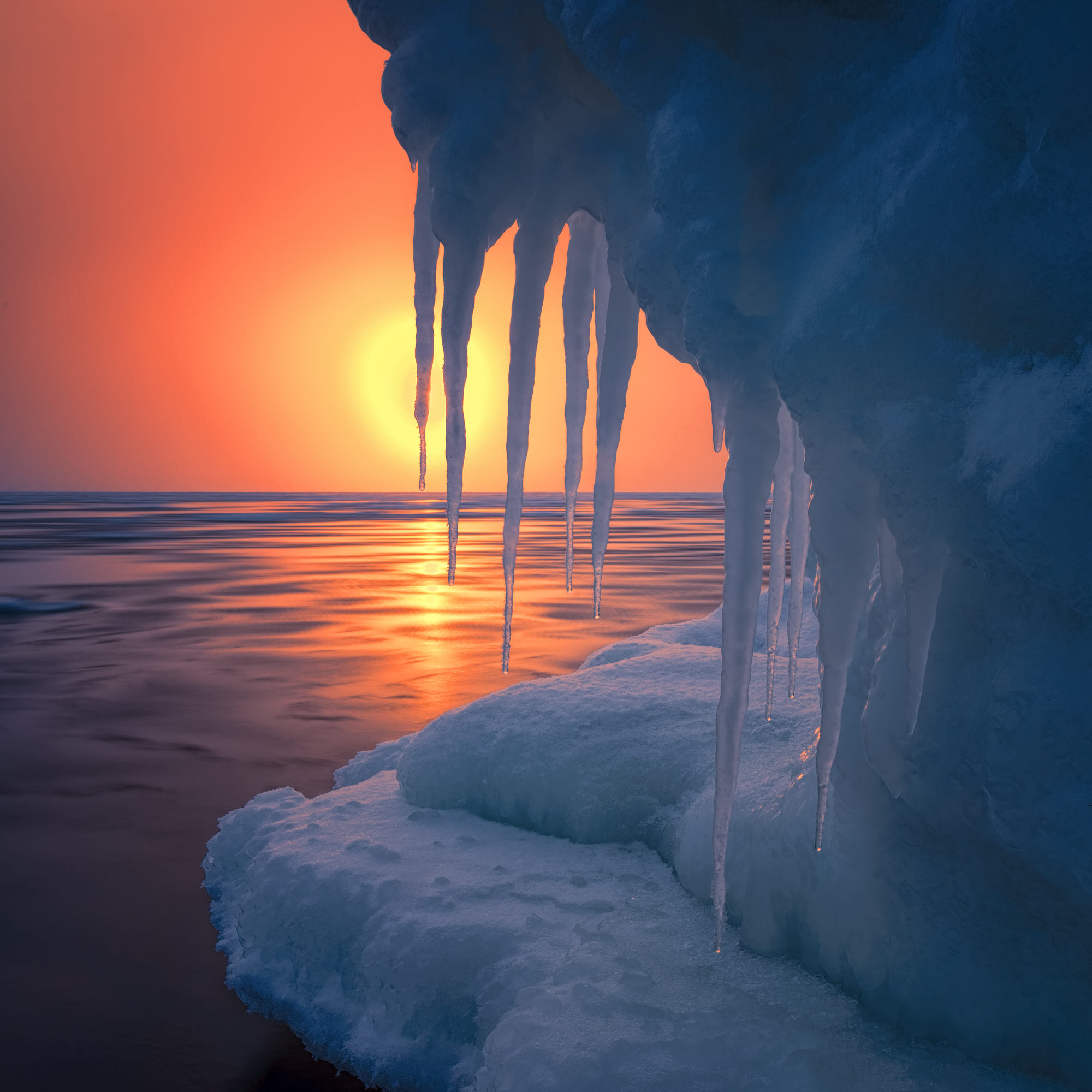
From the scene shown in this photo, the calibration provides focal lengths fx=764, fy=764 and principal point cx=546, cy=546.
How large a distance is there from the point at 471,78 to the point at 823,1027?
287cm

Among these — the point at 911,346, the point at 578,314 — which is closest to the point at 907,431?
the point at 911,346

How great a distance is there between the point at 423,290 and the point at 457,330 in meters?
0.48

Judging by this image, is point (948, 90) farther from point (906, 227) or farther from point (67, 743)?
point (67, 743)

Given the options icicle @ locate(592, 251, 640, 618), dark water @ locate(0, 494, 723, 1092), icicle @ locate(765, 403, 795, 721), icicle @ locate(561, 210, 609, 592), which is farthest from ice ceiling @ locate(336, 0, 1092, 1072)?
dark water @ locate(0, 494, 723, 1092)

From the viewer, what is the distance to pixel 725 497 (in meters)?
1.94

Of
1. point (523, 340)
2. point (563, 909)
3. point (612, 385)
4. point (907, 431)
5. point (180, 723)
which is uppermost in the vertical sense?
point (523, 340)

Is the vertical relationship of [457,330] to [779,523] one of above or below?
above

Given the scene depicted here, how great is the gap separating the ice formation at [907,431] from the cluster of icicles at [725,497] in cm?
1

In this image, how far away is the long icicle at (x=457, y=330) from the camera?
2641 millimetres

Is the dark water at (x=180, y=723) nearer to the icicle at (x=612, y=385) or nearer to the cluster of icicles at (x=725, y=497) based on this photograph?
the cluster of icicles at (x=725, y=497)

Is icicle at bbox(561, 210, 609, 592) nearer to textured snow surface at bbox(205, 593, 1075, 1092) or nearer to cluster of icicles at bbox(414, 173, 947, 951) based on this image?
cluster of icicles at bbox(414, 173, 947, 951)

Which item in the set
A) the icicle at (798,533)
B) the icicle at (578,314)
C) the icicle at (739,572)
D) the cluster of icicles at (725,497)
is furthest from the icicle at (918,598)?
the icicle at (578,314)

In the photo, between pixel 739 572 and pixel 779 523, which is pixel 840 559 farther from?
A: pixel 779 523

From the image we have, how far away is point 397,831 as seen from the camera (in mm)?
2924
